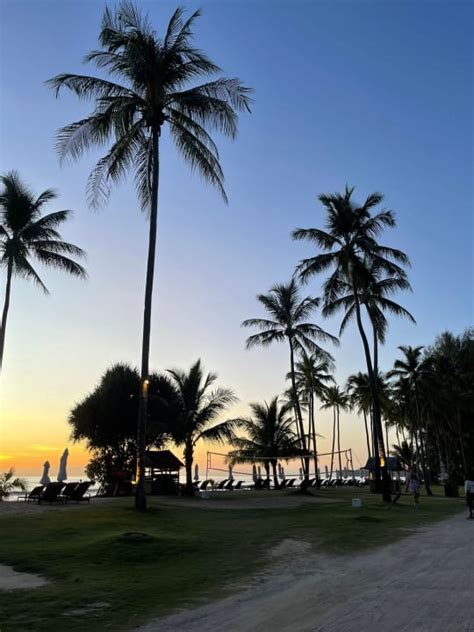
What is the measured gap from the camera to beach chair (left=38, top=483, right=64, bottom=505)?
22328mm

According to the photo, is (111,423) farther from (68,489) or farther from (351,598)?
(351,598)

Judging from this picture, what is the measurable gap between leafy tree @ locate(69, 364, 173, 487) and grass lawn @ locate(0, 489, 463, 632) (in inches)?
639

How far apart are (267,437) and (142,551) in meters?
31.0

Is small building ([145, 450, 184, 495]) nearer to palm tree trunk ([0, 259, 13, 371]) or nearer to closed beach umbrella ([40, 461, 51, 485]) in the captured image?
closed beach umbrella ([40, 461, 51, 485])

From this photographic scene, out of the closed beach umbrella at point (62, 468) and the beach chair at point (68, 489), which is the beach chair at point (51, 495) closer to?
the beach chair at point (68, 489)

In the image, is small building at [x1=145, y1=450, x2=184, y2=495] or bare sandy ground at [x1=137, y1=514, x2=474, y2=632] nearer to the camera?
bare sandy ground at [x1=137, y1=514, x2=474, y2=632]

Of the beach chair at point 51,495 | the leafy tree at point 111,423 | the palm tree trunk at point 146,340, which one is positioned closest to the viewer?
the palm tree trunk at point 146,340

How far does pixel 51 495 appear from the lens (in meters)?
22.3

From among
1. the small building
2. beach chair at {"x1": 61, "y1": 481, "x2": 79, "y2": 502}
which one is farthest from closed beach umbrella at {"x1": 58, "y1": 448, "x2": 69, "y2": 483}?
beach chair at {"x1": 61, "y1": 481, "x2": 79, "y2": 502}

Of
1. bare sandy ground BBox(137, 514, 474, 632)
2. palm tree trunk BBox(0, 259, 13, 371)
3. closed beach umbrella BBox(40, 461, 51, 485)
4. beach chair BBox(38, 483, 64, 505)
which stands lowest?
bare sandy ground BBox(137, 514, 474, 632)

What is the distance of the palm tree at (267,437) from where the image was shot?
40594 millimetres

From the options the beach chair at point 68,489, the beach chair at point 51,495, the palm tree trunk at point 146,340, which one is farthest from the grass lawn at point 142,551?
the beach chair at point 68,489

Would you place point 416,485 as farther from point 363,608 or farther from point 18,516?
point 363,608

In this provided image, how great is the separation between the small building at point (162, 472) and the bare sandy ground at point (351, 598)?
20739mm
